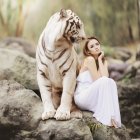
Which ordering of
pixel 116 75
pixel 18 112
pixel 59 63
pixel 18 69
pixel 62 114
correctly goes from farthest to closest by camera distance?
pixel 116 75 < pixel 18 69 < pixel 18 112 < pixel 59 63 < pixel 62 114

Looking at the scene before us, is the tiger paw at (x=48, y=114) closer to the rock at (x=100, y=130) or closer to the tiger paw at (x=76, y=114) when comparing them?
the tiger paw at (x=76, y=114)

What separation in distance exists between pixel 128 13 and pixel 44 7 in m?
1.37

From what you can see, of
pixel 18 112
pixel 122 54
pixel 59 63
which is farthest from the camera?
pixel 122 54

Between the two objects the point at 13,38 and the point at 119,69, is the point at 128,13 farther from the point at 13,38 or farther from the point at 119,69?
the point at 13,38

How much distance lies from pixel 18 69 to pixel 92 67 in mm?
1216

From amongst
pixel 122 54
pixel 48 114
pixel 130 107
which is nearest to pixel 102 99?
pixel 48 114

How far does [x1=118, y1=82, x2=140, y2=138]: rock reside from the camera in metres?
5.84

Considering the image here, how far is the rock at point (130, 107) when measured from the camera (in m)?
5.84

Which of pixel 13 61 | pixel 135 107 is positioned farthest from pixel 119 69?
pixel 13 61

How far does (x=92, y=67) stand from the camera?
11.2ft

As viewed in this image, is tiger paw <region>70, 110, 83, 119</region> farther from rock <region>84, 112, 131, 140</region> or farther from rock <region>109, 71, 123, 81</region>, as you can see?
rock <region>109, 71, 123, 81</region>

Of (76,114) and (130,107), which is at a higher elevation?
(130,107)

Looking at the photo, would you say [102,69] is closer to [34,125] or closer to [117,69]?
[34,125]

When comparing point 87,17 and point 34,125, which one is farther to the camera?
point 87,17
